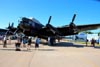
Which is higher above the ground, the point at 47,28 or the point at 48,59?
the point at 47,28

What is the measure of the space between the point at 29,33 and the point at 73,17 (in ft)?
25.8

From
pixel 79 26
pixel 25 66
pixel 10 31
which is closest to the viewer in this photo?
pixel 25 66

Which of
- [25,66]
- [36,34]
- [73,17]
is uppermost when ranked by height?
[73,17]

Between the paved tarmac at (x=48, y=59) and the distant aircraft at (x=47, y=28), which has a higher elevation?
the distant aircraft at (x=47, y=28)

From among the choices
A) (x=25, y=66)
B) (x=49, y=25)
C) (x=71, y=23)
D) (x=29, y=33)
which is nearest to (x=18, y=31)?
(x=29, y=33)

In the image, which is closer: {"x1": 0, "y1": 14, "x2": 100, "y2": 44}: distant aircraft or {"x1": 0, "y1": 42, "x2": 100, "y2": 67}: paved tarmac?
{"x1": 0, "y1": 42, "x2": 100, "y2": 67}: paved tarmac

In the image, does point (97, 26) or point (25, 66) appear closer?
point (25, 66)

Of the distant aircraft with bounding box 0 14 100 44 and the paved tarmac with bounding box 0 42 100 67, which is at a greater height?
the distant aircraft with bounding box 0 14 100 44

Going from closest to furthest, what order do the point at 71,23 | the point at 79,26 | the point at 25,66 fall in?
the point at 25,66 < the point at 71,23 < the point at 79,26

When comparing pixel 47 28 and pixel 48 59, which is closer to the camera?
pixel 48 59

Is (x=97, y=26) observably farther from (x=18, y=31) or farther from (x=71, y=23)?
(x=18, y=31)

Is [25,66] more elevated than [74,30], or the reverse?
[74,30]

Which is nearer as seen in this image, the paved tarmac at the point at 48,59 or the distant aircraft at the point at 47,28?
the paved tarmac at the point at 48,59

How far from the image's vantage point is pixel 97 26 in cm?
3256
